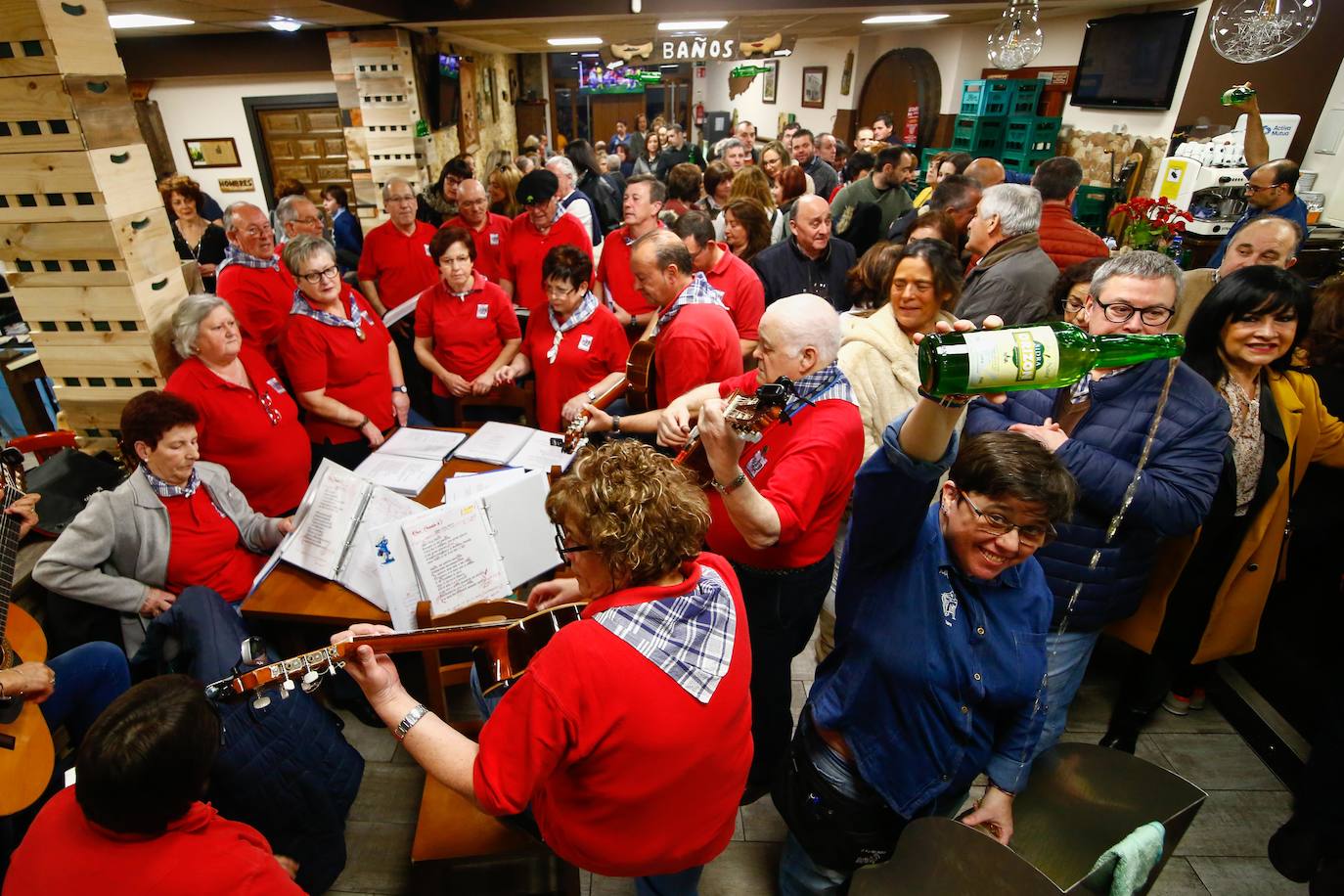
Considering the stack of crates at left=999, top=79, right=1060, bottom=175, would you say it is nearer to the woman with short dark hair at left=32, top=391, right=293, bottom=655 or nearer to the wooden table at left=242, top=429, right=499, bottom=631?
the wooden table at left=242, top=429, right=499, bottom=631

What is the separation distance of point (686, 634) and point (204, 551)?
1.93 m

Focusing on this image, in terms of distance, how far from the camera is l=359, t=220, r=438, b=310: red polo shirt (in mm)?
4660

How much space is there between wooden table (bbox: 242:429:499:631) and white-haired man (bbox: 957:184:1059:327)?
113 inches

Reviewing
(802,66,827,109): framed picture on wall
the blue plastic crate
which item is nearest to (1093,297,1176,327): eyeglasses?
the blue plastic crate

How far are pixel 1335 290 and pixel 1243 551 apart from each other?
1.09 meters

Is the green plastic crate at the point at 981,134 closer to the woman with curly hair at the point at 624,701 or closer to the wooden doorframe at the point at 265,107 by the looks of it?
the wooden doorframe at the point at 265,107

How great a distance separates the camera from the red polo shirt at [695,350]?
8.80 feet

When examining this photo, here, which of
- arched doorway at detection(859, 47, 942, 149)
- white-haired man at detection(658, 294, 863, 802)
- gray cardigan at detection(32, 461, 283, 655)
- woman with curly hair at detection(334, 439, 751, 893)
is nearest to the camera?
woman with curly hair at detection(334, 439, 751, 893)

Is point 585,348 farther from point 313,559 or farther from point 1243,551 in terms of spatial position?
point 1243,551

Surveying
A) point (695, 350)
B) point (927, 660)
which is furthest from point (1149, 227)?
point (927, 660)

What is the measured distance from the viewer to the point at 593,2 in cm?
571

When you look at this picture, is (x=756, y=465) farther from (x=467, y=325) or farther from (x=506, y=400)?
(x=467, y=325)

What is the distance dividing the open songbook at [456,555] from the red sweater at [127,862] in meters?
0.84

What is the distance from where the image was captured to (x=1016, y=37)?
4.28 meters
